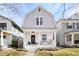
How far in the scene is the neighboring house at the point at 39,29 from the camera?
35.2 ft

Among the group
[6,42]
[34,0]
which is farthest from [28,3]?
[6,42]

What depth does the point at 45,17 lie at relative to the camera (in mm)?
10758

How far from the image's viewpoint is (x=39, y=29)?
423 inches

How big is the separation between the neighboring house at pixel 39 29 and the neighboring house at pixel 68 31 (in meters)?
0.10

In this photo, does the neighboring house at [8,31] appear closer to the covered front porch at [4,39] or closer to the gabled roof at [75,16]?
the covered front porch at [4,39]

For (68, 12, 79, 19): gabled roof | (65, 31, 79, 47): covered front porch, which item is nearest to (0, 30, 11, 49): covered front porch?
(65, 31, 79, 47): covered front porch

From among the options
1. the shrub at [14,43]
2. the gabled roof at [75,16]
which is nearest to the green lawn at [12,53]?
the shrub at [14,43]

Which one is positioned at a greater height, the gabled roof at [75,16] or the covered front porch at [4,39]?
the gabled roof at [75,16]

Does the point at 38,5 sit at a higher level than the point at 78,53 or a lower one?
higher

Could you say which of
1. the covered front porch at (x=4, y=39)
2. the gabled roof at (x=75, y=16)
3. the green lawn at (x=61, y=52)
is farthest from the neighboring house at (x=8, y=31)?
the gabled roof at (x=75, y=16)

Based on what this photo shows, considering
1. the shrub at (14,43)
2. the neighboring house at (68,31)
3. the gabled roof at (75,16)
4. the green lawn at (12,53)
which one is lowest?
the green lawn at (12,53)

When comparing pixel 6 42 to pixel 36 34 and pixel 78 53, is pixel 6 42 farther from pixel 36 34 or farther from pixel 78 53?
pixel 78 53

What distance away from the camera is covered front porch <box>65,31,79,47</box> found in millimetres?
10672

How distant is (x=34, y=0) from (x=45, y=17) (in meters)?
0.35
